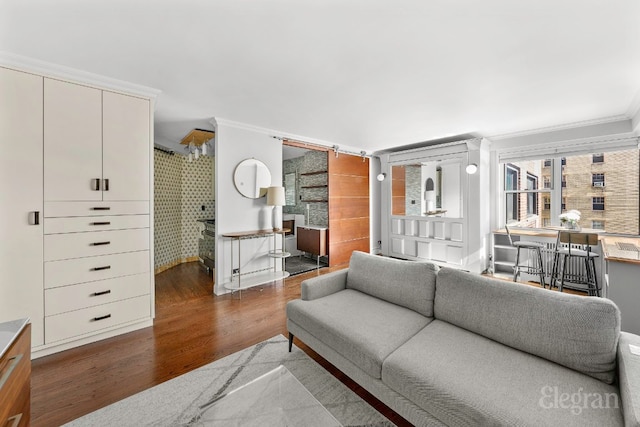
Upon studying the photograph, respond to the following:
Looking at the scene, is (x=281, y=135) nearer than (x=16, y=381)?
No

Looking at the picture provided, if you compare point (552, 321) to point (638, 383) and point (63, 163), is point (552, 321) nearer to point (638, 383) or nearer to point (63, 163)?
point (638, 383)

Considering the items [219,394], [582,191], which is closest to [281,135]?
[219,394]

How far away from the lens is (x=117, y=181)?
2596mm

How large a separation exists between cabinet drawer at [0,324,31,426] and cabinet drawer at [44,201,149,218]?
1540 millimetres

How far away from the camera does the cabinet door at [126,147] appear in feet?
8.34

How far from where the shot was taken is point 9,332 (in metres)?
1.11

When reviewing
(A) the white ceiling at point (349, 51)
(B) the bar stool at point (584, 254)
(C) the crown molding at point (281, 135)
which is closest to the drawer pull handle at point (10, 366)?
(A) the white ceiling at point (349, 51)

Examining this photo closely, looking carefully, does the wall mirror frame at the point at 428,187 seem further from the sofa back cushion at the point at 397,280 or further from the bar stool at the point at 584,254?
the sofa back cushion at the point at 397,280

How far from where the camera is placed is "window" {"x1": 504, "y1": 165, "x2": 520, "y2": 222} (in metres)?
4.89

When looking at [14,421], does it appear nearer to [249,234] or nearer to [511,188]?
[249,234]

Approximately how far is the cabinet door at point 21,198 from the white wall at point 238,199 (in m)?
1.81

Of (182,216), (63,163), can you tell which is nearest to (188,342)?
(63,163)

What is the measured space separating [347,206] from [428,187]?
Result: 1783 millimetres

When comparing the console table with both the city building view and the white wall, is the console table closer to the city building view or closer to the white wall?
the white wall
